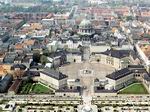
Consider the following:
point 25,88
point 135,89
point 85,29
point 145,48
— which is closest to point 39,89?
point 25,88

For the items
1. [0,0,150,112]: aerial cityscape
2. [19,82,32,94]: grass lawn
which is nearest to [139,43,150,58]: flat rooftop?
[0,0,150,112]: aerial cityscape

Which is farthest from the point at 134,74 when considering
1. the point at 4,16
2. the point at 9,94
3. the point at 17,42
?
the point at 4,16

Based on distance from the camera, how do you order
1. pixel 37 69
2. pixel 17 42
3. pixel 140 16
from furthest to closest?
pixel 140 16 < pixel 17 42 < pixel 37 69

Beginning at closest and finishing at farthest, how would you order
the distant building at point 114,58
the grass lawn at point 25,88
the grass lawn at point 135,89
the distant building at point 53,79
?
the grass lawn at point 135,89 → the grass lawn at point 25,88 → the distant building at point 53,79 → the distant building at point 114,58

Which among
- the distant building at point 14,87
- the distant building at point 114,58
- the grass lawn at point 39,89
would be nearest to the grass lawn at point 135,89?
the distant building at point 114,58

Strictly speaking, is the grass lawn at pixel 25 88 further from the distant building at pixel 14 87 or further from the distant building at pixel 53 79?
the distant building at pixel 53 79

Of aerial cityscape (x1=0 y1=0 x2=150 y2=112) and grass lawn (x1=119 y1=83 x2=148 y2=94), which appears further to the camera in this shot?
grass lawn (x1=119 y1=83 x2=148 y2=94)

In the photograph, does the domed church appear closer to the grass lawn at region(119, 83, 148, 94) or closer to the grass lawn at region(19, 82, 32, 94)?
the grass lawn at region(119, 83, 148, 94)

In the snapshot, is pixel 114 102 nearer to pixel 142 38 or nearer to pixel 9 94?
pixel 9 94
